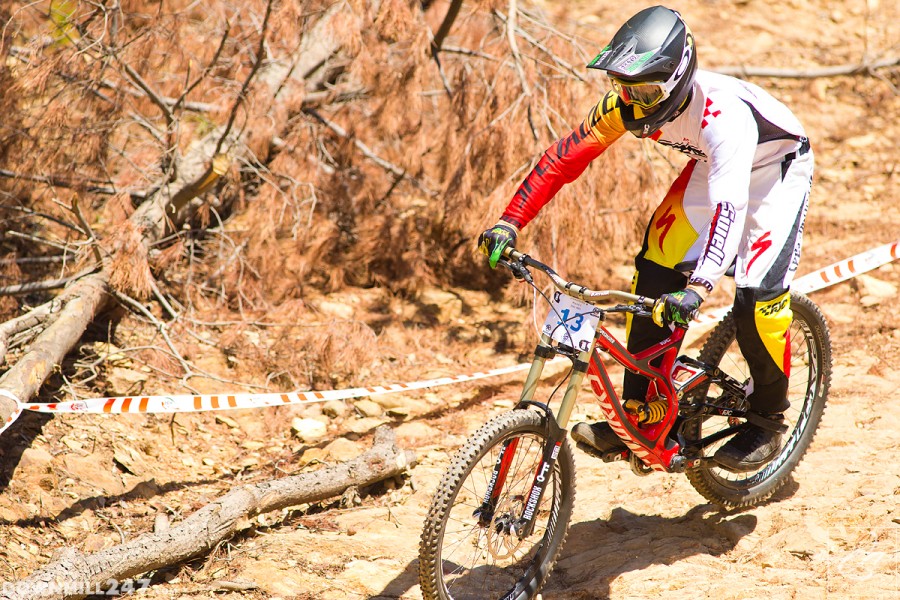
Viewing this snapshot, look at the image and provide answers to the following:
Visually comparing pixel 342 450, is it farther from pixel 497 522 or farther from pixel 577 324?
pixel 577 324

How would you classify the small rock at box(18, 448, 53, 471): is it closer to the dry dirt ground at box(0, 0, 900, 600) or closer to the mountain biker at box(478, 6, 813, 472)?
the dry dirt ground at box(0, 0, 900, 600)

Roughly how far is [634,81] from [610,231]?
2793 millimetres

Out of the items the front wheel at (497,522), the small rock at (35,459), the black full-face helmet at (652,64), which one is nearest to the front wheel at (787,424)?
the front wheel at (497,522)

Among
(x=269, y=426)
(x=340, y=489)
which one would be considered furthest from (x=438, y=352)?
(x=340, y=489)

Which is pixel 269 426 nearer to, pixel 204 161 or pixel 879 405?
pixel 204 161

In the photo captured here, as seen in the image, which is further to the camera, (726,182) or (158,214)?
(158,214)

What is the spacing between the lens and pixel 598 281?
594 cm

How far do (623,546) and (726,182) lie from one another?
63.7 inches

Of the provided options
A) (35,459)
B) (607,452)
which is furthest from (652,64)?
(35,459)

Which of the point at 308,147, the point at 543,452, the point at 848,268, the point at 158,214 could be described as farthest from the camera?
the point at 308,147

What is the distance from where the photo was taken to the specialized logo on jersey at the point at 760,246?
10.4ft

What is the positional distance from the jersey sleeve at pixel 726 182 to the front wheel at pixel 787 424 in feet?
2.46

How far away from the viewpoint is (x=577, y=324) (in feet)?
9.25

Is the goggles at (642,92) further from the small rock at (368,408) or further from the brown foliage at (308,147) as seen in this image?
the small rock at (368,408)
